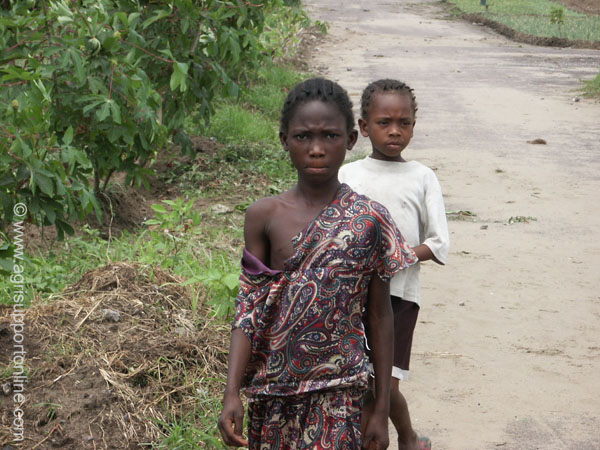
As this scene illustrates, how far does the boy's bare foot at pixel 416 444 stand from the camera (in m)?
3.24

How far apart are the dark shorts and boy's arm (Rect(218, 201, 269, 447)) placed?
817mm

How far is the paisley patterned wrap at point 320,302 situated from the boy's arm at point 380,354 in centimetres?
4

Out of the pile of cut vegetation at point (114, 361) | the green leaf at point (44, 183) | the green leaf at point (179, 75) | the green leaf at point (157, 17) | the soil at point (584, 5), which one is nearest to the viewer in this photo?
the pile of cut vegetation at point (114, 361)

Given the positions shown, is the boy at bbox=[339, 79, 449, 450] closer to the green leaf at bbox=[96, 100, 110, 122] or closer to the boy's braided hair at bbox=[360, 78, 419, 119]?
the boy's braided hair at bbox=[360, 78, 419, 119]

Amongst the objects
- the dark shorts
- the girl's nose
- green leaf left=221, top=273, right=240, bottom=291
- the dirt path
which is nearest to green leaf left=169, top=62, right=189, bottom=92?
green leaf left=221, top=273, right=240, bottom=291

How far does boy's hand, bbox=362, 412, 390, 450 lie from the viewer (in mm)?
2311

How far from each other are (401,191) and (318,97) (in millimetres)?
759

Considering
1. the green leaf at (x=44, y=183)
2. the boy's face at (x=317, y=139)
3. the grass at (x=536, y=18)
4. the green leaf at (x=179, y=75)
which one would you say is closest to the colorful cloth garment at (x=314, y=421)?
the boy's face at (x=317, y=139)

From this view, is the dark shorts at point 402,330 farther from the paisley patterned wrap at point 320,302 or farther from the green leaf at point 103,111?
the green leaf at point 103,111

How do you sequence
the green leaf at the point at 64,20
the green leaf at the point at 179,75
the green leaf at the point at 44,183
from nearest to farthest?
the green leaf at the point at 44,183
the green leaf at the point at 64,20
the green leaf at the point at 179,75

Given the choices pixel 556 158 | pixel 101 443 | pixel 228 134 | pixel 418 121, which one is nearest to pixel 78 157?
pixel 101 443

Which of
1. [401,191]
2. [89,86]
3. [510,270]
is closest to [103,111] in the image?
[89,86]

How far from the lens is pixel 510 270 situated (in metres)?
5.66

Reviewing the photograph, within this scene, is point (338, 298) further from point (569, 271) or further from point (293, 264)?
point (569, 271)
